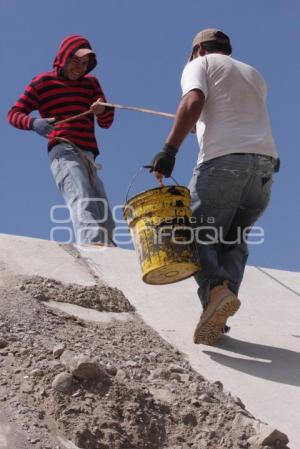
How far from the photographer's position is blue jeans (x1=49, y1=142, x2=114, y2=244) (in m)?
5.24

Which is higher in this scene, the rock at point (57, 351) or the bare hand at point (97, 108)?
the bare hand at point (97, 108)

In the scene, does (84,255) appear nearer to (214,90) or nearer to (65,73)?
(214,90)

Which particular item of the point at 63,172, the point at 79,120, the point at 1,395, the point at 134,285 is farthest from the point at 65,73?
the point at 1,395

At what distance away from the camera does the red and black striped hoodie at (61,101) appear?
568 cm

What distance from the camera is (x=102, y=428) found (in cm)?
245

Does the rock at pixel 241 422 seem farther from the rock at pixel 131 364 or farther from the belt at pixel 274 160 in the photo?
the belt at pixel 274 160

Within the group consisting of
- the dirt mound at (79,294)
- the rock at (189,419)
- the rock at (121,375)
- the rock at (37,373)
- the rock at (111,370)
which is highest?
the rock at (37,373)

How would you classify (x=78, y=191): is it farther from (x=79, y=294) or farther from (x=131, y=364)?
(x=131, y=364)

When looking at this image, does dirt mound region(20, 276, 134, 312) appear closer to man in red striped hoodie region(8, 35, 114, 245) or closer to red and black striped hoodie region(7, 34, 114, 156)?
man in red striped hoodie region(8, 35, 114, 245)

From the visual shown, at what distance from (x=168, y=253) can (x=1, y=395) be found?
4.09 ft

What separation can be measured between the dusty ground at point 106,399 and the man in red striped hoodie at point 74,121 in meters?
2.27

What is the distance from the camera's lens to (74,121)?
18.6ft

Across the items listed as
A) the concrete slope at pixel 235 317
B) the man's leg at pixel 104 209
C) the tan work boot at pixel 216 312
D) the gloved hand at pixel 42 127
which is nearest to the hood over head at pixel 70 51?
the gloved hand at pixel 42 127

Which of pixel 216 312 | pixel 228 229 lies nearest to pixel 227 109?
pixel 228 229
